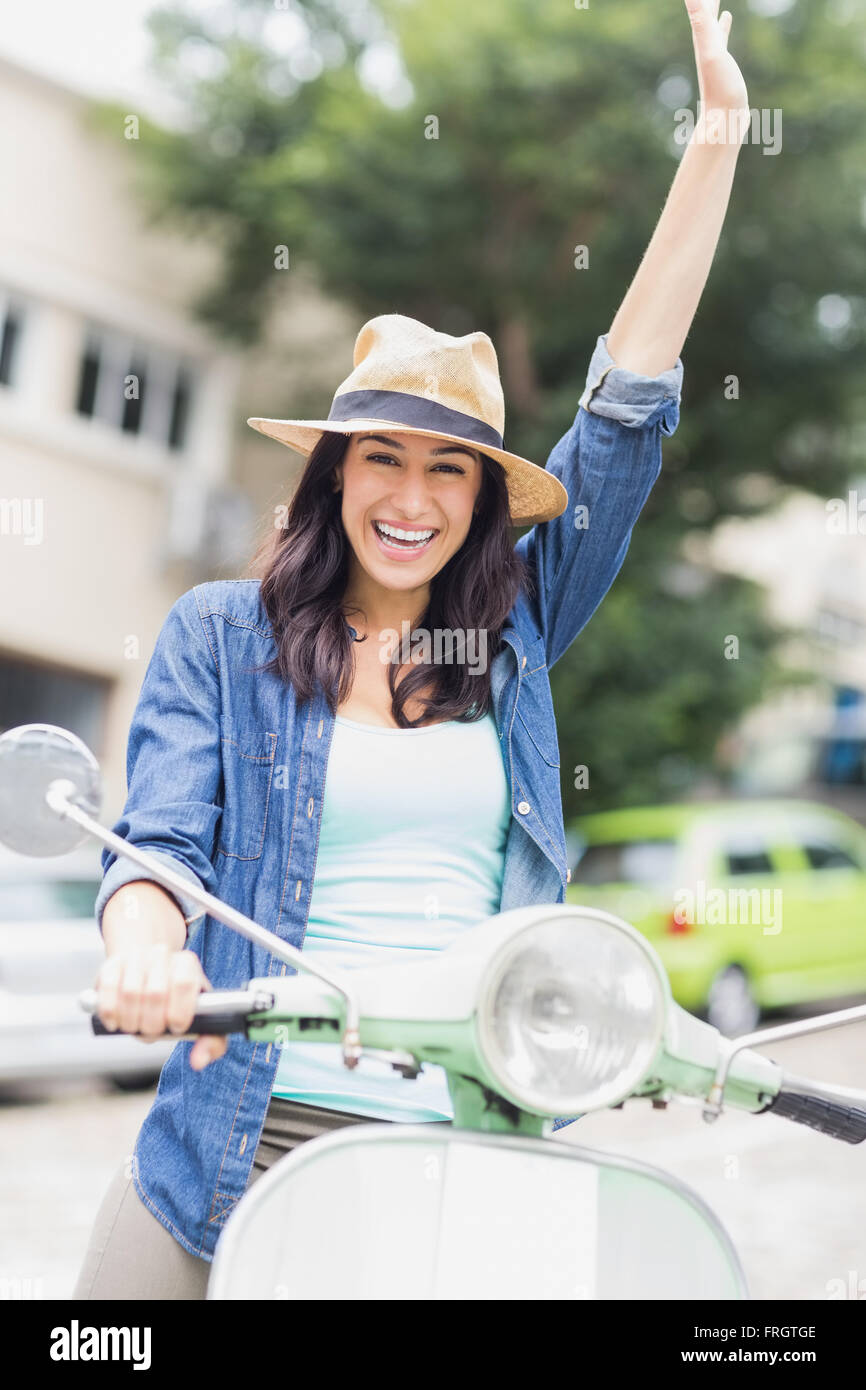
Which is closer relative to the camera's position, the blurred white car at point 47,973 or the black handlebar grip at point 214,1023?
the black handlebar grip at point 214,1023

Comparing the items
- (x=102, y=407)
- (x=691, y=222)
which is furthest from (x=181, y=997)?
(x=102, y=407)

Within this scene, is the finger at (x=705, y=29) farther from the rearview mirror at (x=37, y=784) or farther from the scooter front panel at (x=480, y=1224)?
the scooter front panel at (x=480, y=1224)

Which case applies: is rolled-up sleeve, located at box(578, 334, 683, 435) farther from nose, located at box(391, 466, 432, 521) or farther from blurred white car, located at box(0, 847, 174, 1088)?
blurred white car, located at box(0, 847, 174, 1088)

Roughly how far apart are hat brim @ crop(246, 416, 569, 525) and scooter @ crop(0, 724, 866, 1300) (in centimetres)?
67

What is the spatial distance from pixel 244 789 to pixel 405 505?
1.30 feet

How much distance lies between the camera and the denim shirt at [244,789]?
1.58 m

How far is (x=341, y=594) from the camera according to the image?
1.93 m

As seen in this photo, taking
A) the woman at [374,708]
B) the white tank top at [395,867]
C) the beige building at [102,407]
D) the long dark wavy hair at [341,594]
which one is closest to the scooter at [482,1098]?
the woman at [374,708]

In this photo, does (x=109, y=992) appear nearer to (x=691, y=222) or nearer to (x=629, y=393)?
(x=629, y=393)

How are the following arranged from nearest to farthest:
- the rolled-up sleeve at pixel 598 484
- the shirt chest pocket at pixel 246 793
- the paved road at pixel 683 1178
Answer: the shirt chest pocket at pixel 246 793 < the rolled-up sleeve at pixel 598 484 < the paved road at pixel 683 1178

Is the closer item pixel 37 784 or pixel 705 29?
pixel 37 784

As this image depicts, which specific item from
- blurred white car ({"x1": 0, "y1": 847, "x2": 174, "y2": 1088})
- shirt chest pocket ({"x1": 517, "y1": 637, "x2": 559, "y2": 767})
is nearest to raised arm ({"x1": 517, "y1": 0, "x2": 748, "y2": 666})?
shirt chest pocket ({"x1": 517, "y1": 637, "x2": 559, "y2": 767})

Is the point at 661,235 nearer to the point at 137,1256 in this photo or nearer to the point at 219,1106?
the point at 219,1106
